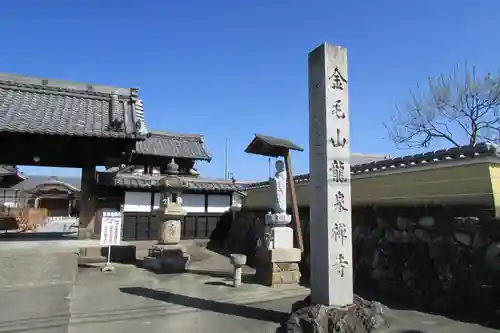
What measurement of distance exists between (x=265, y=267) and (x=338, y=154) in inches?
184

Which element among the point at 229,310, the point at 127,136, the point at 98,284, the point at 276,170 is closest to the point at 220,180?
the point at 127,136

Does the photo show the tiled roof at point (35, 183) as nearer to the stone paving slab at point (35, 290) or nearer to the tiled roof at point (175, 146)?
the tiled roof at point (175, 146)

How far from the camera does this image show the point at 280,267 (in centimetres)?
882

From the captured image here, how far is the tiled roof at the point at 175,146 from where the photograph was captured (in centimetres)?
2523

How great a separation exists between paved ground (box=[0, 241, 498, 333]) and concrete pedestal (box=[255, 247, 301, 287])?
482 mm

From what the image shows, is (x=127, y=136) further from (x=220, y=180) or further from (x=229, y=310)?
(x=220, y=180)

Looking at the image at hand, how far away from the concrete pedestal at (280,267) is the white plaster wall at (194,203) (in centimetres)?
1072

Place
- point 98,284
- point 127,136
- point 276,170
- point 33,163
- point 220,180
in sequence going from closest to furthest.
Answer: point 98,284 → point 276,170 → point 127,136 → point 33,163 → point 220,180

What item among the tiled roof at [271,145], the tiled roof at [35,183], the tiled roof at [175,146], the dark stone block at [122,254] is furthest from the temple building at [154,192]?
the tiled roof at [35,183]

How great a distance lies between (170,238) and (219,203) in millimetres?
9096

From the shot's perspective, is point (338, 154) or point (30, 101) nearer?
point (338, 154)

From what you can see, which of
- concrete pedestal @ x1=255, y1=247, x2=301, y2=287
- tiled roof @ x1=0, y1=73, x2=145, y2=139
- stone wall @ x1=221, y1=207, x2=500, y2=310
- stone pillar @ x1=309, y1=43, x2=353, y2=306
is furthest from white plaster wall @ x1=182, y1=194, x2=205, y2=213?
stone pillar @ x1=309, y1=43, x2=353, y2=306

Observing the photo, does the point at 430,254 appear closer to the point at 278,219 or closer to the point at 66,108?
the point at 278,219

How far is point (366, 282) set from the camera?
29.0 feet
